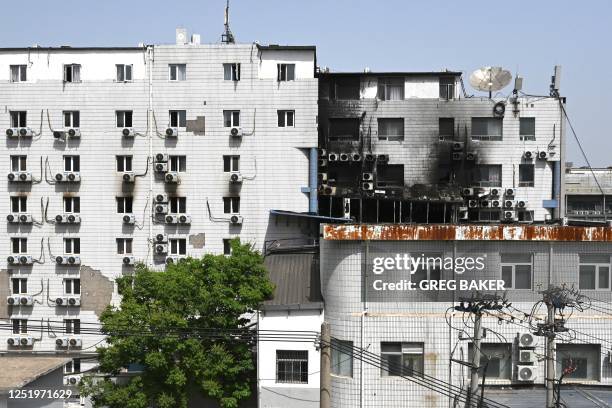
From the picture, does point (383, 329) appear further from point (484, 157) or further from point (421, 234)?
point (484, 157)

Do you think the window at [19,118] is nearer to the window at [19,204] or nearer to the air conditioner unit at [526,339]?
the window at [19,204]

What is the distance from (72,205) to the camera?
40438 mm

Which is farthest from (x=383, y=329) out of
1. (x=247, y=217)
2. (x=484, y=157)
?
(x=484, y=157)

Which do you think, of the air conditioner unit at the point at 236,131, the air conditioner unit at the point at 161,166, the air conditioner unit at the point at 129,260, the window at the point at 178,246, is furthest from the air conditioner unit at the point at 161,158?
the air conditioner unit at the point at 129,260

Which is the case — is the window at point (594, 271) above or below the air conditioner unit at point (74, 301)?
above

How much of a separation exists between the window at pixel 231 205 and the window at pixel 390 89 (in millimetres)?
9610

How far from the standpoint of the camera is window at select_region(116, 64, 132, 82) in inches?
1586

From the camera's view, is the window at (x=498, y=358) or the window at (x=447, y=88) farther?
the window at (x=447, y=88)

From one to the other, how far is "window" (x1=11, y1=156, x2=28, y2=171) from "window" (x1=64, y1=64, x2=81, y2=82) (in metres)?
4.63

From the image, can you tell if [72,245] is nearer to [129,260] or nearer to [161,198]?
[129,260]

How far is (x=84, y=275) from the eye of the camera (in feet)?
132

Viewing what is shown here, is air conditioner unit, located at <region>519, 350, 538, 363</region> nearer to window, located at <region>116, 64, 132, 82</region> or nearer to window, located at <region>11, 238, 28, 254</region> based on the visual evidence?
window, located at <region>116, 64, 132, 82</region>

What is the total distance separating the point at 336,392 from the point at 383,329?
236 centimetres

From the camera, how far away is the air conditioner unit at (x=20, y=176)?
39969 millimetres
